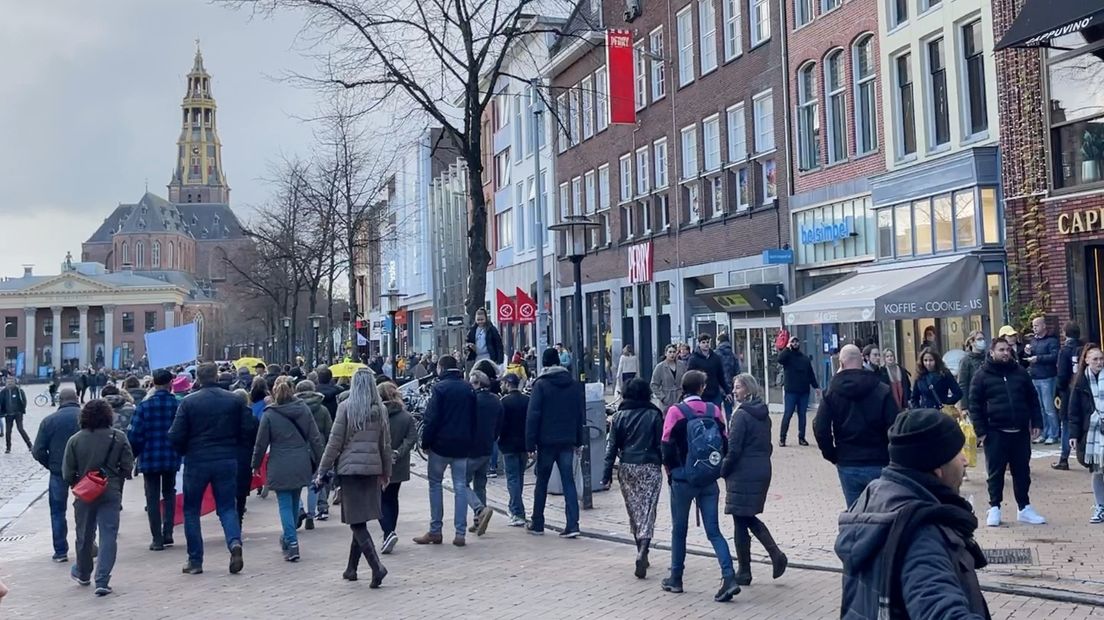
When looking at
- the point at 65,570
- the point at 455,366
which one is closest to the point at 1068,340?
the point at 455,366

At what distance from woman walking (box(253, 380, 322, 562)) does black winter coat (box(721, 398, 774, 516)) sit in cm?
433

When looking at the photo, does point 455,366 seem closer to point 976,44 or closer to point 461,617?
point 461,617

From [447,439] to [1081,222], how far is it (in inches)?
464

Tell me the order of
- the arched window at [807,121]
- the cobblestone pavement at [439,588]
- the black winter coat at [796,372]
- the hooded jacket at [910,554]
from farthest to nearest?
the arched window at [807,121], the black winter coat at [796,372], the cobblestone pavement at [439,588], the hooded jacket at [910,554]

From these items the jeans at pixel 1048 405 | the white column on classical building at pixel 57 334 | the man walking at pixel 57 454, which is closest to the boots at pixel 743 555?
the man walking at pixel 57 454

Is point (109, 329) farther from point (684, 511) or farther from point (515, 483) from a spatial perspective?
point (684, 511)

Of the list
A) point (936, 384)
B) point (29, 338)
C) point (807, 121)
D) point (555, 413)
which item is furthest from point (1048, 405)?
point (29, 338)

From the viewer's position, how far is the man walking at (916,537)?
3.11 m

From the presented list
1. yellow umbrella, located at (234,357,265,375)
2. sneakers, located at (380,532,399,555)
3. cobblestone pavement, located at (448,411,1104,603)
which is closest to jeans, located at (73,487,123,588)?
sneakers, located at (380,532,399,555)

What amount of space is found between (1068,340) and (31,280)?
142 metres

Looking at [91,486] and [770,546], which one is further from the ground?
[91,486]

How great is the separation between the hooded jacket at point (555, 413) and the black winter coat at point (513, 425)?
A: 1.01 metres

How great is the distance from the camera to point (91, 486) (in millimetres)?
9781

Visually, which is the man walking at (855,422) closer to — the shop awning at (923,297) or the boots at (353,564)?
the boots at (353,564)
